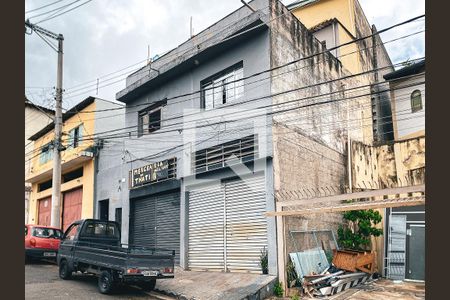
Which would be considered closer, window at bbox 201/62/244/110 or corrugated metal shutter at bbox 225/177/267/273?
Answer: corrugated metal shutter at bbox 225/177/267/273

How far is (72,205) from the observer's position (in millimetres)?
23000

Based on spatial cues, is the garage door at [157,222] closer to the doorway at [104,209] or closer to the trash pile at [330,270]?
the doorway at [104,209]

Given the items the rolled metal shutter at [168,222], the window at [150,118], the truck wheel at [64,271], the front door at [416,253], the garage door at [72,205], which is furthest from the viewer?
the garage door at [72,205]

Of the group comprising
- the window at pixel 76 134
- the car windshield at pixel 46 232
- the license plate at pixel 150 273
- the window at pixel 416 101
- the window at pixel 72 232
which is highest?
the window at pixel 416 101

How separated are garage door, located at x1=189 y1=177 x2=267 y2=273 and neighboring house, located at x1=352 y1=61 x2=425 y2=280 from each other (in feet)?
16.5

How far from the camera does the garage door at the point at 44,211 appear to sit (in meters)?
26.5

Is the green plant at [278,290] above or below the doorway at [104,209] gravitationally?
below

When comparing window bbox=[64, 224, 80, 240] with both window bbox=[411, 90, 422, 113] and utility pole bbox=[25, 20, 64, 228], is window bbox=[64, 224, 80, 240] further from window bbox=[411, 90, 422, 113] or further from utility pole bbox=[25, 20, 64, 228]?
window bbox=[411, 90, 422, 113]

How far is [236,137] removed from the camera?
13375 millimetres

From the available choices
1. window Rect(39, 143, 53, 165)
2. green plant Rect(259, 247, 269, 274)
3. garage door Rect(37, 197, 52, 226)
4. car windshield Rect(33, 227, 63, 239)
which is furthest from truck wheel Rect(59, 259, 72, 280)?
garage door Rect(37, 197, 52, 226)

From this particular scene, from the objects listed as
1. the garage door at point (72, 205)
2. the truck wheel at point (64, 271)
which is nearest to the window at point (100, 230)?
the truck wheel at point (64, 271)

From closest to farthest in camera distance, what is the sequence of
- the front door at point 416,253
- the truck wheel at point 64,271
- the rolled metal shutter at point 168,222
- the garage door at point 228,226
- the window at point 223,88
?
the truck wheel at point 64,271 → the garage door at point 228,226 → the front door at point 416,253 → the window at point 223,88 → the rolled metal shutter at point 168,222

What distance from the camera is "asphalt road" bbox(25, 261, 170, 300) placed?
9.84 m

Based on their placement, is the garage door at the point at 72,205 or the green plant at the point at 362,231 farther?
the garage door at the point at 72,205
